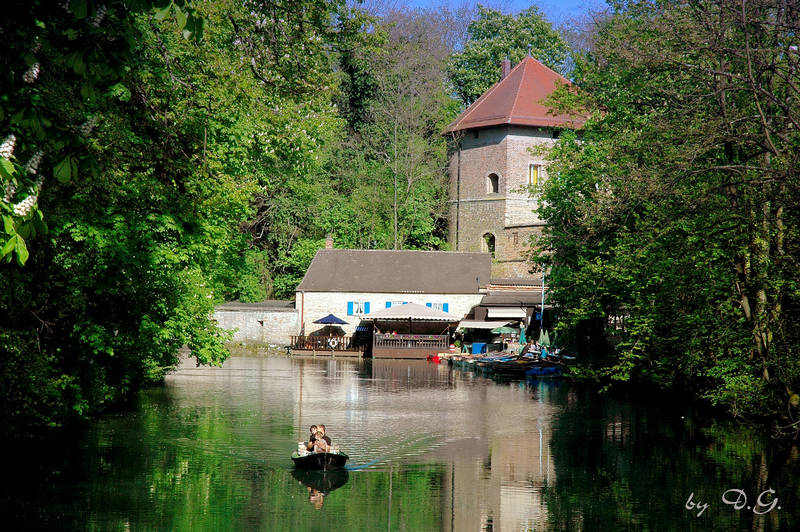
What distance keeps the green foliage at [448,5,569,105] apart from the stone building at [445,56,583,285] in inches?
284

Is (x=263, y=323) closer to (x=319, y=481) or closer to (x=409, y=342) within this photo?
(x=409, y=342)

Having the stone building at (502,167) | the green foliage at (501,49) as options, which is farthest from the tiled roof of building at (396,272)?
the green foliage at (501,49)

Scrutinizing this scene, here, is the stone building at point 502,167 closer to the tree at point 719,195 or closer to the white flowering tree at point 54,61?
the tree at point 719,195

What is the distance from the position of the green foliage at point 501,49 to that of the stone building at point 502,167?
721cm

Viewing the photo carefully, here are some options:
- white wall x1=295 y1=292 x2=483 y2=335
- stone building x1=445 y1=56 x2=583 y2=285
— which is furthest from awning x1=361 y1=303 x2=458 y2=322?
stone building x1=445 y1=56 x2=583 y2=285

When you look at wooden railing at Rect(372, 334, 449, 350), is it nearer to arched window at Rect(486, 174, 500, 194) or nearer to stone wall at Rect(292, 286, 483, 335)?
stone wall at Rect(292, 286, 483, 335)

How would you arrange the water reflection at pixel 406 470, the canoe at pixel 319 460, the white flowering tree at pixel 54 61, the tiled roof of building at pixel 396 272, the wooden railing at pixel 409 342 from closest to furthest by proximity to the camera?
1. the white flowering tree at pixel 54 61
2. the water reflection at pixel 406 470
3. the canoe at pixel 319 460
4. the wooden railing at pixel 409 342
5. the tiled roof of building at pixel 396 272

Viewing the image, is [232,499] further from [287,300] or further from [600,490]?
[287,300]

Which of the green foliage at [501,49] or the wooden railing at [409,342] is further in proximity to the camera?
the green foliage at [501,49]

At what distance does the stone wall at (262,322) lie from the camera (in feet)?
181

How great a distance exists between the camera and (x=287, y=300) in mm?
61469

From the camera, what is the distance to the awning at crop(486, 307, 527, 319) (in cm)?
5084

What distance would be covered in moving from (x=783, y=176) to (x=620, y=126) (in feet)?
49.9

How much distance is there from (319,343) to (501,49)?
Answer: 29850 mm
